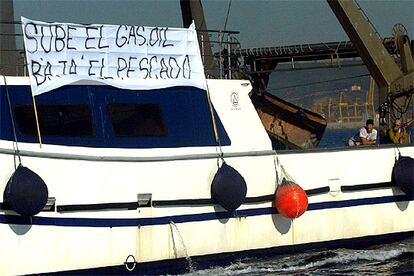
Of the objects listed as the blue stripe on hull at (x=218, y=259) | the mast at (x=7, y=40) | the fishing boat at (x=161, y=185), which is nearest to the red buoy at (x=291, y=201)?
the fishing boat at (x=161, y=185)

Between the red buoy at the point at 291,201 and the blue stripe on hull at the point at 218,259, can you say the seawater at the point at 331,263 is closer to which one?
the blue stripe on hull at the point at 218,259

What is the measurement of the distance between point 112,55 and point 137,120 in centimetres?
94

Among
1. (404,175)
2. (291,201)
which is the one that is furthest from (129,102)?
(404,175)

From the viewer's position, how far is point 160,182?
11.6m

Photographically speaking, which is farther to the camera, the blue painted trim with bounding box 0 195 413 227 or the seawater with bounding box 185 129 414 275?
the seawater with bounding box 185 129 414 275

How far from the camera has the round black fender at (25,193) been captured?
10305 millimetres

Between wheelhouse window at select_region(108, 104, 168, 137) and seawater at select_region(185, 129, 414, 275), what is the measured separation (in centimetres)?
192

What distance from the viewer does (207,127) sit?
12.5 metres

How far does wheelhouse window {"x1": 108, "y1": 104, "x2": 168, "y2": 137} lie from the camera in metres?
11.7

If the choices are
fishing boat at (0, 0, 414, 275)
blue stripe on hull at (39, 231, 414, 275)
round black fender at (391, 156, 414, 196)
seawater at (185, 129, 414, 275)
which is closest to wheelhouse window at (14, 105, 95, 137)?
fishing boat at (0, 0, 414, 275)

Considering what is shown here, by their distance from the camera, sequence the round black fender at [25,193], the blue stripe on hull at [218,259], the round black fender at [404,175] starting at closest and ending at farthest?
→ the round black fender at [25,193] < the blue stripe on hull at [218,259] < the round black fender at [404,175]

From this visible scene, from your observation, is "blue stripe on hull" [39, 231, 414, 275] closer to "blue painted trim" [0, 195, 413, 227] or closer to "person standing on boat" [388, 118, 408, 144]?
"blue painted trim" [0, 195, 413, 227]

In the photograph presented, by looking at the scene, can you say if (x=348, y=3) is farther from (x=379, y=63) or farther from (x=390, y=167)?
(x=390, y=167)

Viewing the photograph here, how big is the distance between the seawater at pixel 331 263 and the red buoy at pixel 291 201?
80 centimetres
